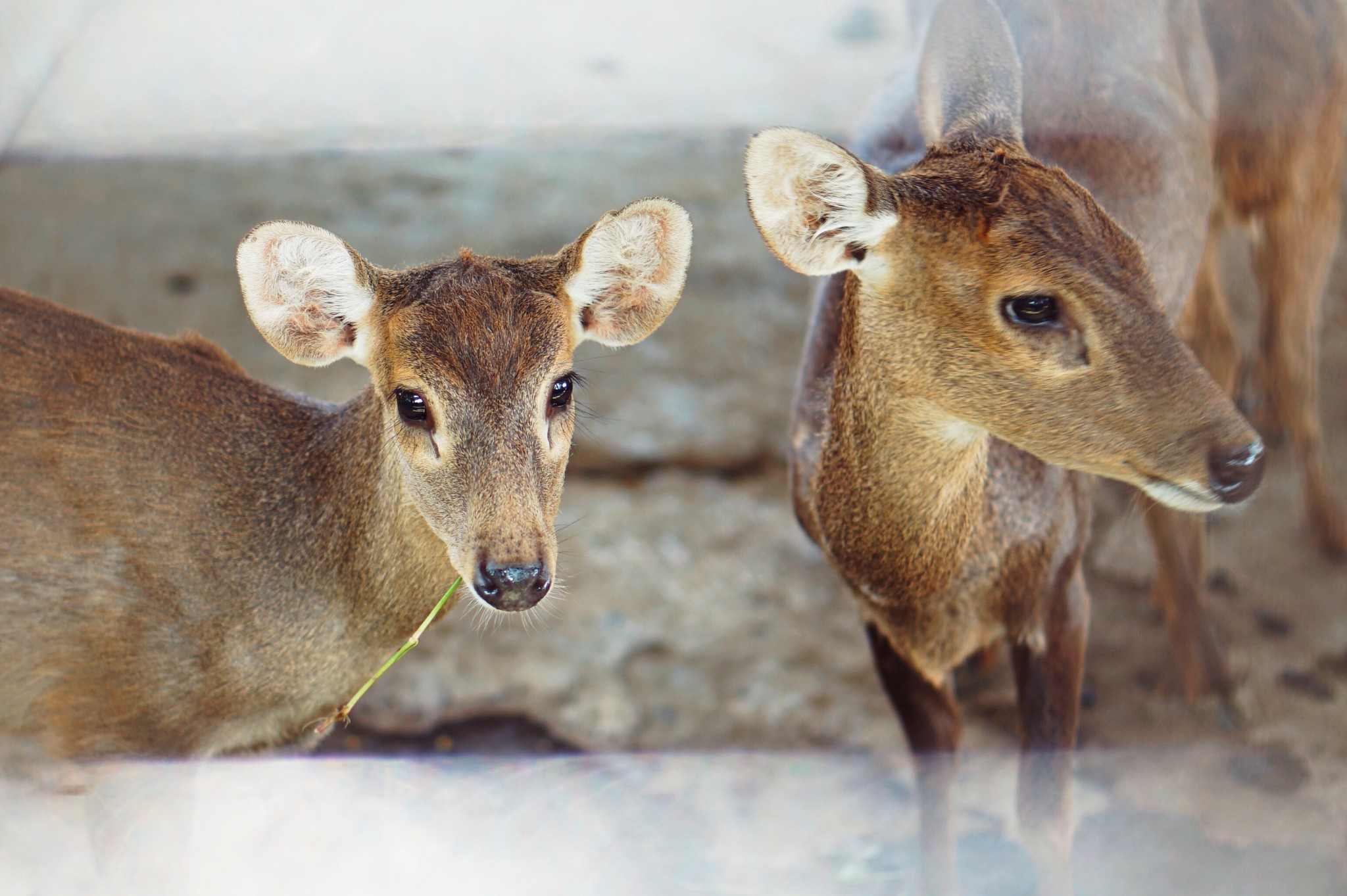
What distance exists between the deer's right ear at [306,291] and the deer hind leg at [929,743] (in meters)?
1.51

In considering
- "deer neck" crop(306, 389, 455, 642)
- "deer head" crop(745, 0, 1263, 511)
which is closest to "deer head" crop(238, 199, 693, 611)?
"deer neck" crop(306, 389, 455, 642)

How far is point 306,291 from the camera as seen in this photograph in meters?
2.25

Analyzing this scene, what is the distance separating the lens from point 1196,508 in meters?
2.21

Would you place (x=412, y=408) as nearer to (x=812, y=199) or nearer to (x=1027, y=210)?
(x=812, y=199)

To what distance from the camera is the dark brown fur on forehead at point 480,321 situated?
219cm

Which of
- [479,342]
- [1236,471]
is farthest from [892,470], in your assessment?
[479,342]

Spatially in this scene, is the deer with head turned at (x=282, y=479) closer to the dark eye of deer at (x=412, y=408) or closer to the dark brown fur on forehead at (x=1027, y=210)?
the dark eye of deer at (x=412, y=408)

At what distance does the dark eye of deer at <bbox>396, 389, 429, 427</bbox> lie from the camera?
2242 mm

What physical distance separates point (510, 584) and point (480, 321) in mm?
476

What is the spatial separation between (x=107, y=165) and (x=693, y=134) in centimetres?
219

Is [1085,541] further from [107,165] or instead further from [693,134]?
[107,165]

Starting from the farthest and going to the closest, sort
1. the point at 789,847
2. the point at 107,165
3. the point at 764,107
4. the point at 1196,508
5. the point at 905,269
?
the point at 764,107, the point at 107,165, the point at 789,847, the point at 905,269, the point at 1196,508

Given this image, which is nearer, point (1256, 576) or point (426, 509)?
point (426, 509)

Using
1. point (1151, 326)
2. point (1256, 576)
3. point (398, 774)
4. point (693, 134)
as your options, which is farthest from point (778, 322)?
point (1151, 326)
